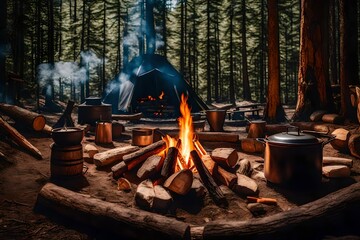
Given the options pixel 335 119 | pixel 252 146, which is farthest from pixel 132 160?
pixel 335 119

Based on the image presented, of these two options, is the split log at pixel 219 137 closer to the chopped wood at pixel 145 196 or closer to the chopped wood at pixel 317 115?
the chopped wood at pixel 317 115

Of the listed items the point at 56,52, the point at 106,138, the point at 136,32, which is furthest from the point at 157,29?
the point at 106,138

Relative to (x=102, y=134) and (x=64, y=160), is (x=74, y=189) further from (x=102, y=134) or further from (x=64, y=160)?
(x=102, y=134)

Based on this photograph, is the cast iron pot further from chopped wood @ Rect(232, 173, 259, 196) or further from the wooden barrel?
the wooden barrel

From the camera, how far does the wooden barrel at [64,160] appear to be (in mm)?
4812

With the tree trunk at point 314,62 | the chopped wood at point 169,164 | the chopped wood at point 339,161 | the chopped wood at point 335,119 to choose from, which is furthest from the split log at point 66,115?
the chopped wood at point 335,119

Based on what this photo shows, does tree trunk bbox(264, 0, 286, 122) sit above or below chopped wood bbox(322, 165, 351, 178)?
Result: above

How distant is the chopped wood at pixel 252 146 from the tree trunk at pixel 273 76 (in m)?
4.19

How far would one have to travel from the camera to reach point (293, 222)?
312cm

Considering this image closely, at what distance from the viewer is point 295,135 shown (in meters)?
4.48

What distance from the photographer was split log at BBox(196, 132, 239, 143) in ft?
23.3

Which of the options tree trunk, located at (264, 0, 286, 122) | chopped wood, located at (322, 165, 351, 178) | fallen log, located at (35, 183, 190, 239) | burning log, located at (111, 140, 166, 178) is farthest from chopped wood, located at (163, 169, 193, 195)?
tree trunk, located at (264, 0, 286, 122)

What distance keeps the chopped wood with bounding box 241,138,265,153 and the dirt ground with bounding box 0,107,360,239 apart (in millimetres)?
985

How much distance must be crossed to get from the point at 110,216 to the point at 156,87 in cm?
1283
